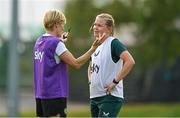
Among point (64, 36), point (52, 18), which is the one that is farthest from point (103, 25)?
point (52, 18)

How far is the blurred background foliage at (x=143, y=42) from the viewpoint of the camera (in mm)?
26797

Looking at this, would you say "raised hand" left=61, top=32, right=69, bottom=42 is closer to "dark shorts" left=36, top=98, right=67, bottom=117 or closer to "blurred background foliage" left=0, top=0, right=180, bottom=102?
"dark shorts" left=36, top=98, right=67, bottom=117

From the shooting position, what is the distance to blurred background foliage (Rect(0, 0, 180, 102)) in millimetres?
26797

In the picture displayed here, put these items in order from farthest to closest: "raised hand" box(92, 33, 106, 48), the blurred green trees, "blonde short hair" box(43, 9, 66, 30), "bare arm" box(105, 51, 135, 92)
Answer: the blurred green trees → "raised hand" box(92, 33, 106, 48) → "bare arm" box(105, 51, 135, 92) → "blonde short hair" box(43, 9, 66, 30)

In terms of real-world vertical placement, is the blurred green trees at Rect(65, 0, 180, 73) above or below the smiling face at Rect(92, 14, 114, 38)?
above

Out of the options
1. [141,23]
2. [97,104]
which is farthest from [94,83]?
[141,23]

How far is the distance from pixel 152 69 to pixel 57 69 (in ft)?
64.0

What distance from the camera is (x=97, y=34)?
885 cm

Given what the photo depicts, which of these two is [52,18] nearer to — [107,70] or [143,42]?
[107,70]

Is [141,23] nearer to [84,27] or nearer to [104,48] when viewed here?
[84,27]

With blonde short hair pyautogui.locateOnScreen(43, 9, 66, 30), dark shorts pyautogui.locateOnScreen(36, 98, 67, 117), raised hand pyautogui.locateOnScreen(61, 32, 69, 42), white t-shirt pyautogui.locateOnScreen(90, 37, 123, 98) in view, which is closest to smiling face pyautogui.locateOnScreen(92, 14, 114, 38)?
white t-shirt pyautogui.locateOnScreen(90, 37, 123, 98)

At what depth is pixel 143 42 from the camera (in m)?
27.4

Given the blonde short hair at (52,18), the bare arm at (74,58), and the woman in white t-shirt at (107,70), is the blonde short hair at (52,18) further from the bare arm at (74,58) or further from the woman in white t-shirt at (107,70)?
the woman in white t-shirt at (107,70)

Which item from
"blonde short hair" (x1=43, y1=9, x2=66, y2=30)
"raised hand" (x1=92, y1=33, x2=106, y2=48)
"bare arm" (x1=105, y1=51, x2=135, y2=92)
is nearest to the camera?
"blonde short hair" (x1=43, y1=9, x2=66, y2=30)
